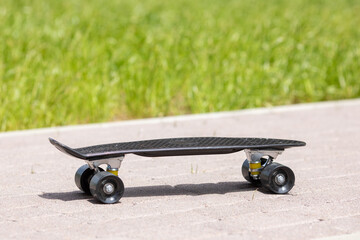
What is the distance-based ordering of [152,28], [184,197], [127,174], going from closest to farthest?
1. [184,197]
2. [127,174]
3. [152,28]

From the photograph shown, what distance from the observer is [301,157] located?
20.5 ft

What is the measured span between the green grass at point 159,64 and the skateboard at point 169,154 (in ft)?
9.14

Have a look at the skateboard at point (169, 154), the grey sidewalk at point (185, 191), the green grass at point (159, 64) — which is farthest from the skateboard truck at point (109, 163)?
the green grass at point (159, 64)

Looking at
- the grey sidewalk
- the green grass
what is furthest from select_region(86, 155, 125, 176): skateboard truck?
the green grass

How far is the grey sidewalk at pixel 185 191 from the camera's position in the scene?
4.16 meters

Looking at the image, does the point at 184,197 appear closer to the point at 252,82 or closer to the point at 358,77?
the point at 252,82

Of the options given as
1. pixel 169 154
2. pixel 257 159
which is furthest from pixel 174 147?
pixel 257 159

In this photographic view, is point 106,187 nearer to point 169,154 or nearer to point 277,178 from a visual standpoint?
point 169,154

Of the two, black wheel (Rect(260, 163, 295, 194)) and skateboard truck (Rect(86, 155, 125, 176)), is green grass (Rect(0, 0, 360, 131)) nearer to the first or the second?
skateboard truck (Rect(86, 155, 125, 176))

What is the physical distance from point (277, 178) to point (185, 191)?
629 mm

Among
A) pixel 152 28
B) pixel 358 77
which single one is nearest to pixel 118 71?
pixel 152 28

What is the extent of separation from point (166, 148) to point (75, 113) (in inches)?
131

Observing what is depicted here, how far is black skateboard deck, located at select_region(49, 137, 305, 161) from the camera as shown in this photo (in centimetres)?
470

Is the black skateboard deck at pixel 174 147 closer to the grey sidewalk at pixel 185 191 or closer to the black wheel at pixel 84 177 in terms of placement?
the black wheel at pixel 84 177
